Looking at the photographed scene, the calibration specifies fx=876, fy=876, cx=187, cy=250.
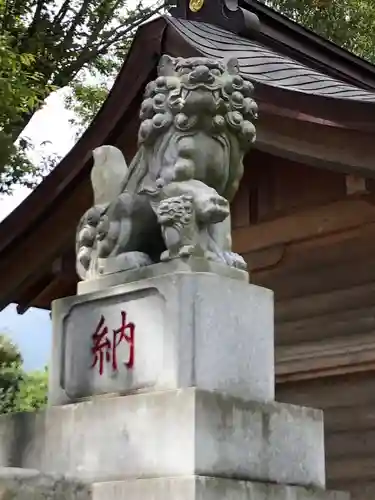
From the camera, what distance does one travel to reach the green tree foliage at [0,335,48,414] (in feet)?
42.3

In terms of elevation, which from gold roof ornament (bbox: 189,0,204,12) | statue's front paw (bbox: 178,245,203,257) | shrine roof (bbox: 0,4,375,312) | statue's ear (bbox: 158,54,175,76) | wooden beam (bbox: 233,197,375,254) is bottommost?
statue's front paw (bbox: 178,245,203,257)

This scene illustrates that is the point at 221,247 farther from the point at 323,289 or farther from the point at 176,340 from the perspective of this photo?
the point at 323,289

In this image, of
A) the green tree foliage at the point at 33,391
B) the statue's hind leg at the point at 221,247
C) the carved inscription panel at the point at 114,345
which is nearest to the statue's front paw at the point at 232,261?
the statue's hind leg at the point at 221,247

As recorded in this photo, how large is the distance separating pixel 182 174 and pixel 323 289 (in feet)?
10.1

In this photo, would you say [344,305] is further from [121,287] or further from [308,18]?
[308,18]

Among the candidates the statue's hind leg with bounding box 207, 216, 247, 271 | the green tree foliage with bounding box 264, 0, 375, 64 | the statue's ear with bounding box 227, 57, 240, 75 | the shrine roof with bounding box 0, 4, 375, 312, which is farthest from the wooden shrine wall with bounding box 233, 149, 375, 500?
the green tree foliage with bounding box 264, 0, 375, 64

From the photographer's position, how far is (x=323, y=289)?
254 inches

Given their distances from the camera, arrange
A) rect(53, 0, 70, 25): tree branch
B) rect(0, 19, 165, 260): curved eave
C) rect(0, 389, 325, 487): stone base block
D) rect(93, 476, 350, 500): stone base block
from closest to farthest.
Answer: rect(93, 476, 350, 500): stone base block → rect(0, 389, 325, 487): stone base block → rect(0, 19, 165, 260): curved eave → rect(53, 0, 70, 25): tree branch

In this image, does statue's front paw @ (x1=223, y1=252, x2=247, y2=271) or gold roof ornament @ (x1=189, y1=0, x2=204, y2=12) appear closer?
statue's front paw @ (x1=223, y1=252, x2=247, y2=271)

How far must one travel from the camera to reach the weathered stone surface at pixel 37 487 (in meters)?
3.19

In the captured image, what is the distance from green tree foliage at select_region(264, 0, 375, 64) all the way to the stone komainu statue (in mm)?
11227

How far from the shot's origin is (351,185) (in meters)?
5.57

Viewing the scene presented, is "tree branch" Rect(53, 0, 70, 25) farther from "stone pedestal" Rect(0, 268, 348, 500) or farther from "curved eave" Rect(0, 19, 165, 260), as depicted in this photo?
"stone pedestal" Rect(0, 268, 348, 500)

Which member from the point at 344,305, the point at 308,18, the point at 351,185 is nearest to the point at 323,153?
the point at 351,185
